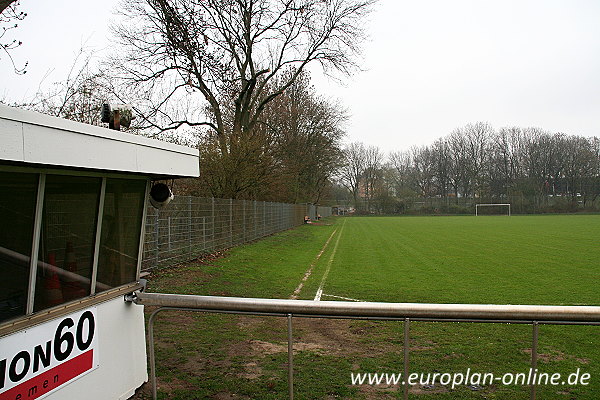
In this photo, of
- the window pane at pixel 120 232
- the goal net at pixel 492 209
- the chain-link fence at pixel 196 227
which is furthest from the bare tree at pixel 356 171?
the window pane at pixel 120 232

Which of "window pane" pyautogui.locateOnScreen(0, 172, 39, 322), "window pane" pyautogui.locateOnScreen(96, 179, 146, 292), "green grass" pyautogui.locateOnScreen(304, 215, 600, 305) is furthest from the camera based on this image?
"green grass" pyautogui.locateOnScreen(304, 215, 600, 305)

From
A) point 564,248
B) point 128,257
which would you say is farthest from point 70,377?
point 564,248

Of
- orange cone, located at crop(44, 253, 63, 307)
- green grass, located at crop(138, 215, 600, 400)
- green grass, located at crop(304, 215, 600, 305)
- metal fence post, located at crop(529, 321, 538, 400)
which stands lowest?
green grass, located at crop(304, 215, 600, 305)

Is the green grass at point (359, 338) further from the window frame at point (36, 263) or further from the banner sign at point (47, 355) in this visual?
the window frame at point (36, 263)

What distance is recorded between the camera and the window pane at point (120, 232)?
4148 millimetres

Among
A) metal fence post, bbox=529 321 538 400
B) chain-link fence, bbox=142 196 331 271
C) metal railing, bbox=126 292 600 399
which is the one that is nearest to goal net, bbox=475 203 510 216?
chain-link fence, bbox=142 196 331 271

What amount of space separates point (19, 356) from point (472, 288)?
10.9m

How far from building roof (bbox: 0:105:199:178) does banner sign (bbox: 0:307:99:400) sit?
3.94 ft

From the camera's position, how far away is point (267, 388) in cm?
504

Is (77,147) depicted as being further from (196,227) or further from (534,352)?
(196,227)

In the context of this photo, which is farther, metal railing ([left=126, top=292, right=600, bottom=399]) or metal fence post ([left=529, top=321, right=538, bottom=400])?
metal fence post ([left=529, top=321, right=538, bottom=400])

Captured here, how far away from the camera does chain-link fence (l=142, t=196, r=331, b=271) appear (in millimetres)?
12812

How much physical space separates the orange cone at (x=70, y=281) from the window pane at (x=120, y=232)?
25 centimetres

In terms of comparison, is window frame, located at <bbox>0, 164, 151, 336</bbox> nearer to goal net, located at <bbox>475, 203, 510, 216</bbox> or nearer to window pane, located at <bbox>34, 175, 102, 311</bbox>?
window pane, located at <bbox>34, 175, 102, 311</bbox>
